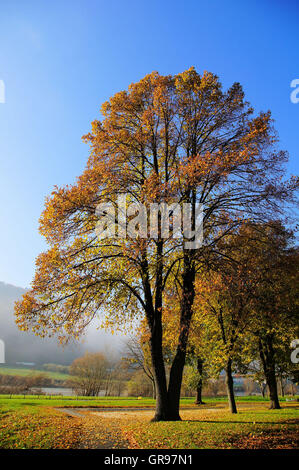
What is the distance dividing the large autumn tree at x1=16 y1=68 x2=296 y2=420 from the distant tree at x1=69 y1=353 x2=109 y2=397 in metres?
62.8

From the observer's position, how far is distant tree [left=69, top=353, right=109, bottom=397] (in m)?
68.6

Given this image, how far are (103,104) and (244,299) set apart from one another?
11685 millimetres

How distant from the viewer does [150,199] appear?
12555mm

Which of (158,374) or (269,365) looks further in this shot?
(269,365)

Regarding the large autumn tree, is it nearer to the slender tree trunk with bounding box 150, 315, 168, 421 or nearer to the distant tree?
the slender tree trunk with bounding box 150, 315, 168, 421

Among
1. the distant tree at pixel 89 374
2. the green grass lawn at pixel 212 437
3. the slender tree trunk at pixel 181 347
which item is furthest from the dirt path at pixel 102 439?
the distant tree at pixel 89 374

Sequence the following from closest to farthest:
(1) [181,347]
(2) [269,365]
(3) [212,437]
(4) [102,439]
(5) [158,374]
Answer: (3) [212,437]
(4) [102,439]
(5) [158,374]
(1) [181,347]
(2) [269,365]


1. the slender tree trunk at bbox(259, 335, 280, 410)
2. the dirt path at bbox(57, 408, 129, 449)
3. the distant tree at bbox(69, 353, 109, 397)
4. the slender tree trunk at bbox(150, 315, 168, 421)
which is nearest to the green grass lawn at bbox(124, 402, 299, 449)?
the dirt path at bbox(57, 408, 129, 449)

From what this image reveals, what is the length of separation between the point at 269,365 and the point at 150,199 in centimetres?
2050

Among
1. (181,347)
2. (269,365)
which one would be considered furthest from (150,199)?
(269,365)

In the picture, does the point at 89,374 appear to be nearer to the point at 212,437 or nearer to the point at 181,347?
the point at 181,347

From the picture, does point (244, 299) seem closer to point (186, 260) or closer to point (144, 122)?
Result: point (186, 260)
